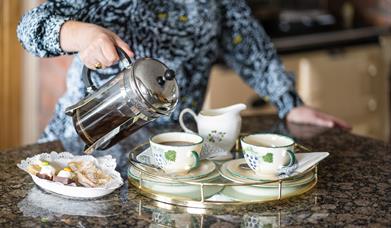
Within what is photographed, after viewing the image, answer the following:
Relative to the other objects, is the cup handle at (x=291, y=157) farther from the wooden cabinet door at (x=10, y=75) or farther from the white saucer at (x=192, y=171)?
the wooden cabinet door at (x=10, y=75)

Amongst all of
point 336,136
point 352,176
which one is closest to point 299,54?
point 336,136

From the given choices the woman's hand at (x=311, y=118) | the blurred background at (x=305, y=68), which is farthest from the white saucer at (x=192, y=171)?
the blurred background at (x=305, y=68)

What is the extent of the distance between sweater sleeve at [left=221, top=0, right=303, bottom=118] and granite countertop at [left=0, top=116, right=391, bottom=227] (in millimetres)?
498

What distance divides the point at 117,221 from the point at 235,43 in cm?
96

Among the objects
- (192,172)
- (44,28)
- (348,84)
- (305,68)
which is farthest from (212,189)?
(348,84)

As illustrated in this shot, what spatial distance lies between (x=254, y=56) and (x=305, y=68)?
1440 mm

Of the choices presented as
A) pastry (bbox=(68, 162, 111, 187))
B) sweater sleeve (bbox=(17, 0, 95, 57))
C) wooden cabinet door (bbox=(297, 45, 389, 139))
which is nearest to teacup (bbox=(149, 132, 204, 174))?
pastry (bbox=(68, 162, 111, 187))

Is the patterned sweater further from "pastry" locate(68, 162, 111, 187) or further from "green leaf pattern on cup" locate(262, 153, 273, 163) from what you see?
"green leaf pattern on cup" locate(262, 153, 273, 163)

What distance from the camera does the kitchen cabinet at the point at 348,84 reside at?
11.2ft

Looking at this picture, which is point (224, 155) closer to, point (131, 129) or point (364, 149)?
point (131, 129)

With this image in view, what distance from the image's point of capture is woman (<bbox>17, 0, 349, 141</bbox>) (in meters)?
1.50

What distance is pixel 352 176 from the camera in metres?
1.43

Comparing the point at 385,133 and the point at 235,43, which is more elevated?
the point at 235,43

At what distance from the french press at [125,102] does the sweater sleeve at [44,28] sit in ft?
0.36
